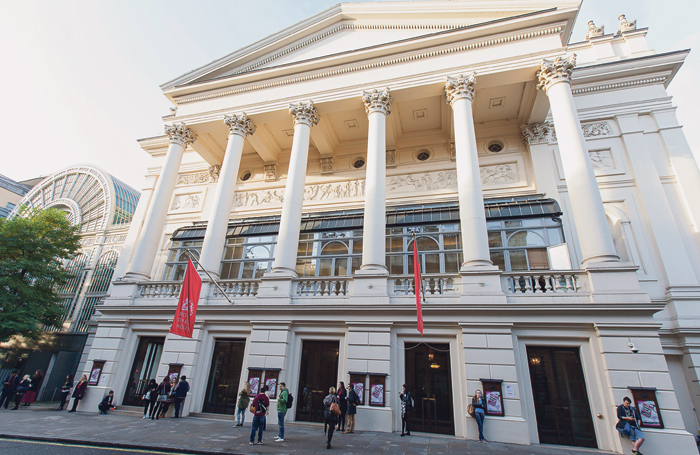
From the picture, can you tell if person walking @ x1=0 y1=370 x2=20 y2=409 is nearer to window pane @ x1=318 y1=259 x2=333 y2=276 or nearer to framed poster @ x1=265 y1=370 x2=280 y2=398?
framed poster @ x1=265 y1=370 x2=280 y2=398

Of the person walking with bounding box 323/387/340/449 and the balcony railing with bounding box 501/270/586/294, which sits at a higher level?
the balcony railing with bounding box 501/270/586/294

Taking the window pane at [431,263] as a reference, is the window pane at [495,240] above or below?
above

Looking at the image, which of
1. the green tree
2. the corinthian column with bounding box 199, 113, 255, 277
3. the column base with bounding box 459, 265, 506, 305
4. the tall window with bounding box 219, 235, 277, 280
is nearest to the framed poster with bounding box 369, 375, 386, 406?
the column base with bounding box 459, 265, 506, 305

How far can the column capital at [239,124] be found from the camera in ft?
61.7

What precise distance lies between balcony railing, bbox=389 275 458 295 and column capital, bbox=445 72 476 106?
849 centimetres

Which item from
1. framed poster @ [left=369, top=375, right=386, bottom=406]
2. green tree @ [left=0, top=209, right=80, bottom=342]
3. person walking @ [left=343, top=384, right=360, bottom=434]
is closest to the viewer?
person walking @ [left=343, top=384, right=360, bottom=434]

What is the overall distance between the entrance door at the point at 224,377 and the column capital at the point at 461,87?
14.5 meters

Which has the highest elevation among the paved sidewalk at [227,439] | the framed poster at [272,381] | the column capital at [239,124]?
the column capital at [239,124]

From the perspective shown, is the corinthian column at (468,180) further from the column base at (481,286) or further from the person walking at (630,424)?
the person walking at (630,424)

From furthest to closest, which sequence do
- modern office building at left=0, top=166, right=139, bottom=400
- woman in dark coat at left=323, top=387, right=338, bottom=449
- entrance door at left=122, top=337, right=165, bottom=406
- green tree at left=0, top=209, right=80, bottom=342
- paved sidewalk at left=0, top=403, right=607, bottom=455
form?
1. modern office building at left=0, top=166, right=139, bottom=400
2. green tree at left=0, top=209, right=80, bottom=342
3. entrance door at left=122, top=337, right=165, bottom=406
4. woman in dark coat at left=323, top=387, right=338, bottom=449
5. paved sidewalk at left=0, top=403, right=607, bottom=455

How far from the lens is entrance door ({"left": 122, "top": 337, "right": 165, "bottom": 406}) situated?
14906 millimetres

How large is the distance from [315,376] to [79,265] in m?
23.7

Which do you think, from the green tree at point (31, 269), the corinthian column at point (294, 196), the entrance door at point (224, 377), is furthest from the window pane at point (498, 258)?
the green tree at point (31, 269)

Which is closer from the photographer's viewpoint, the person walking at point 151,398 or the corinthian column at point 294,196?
the person walking at point 151,398
